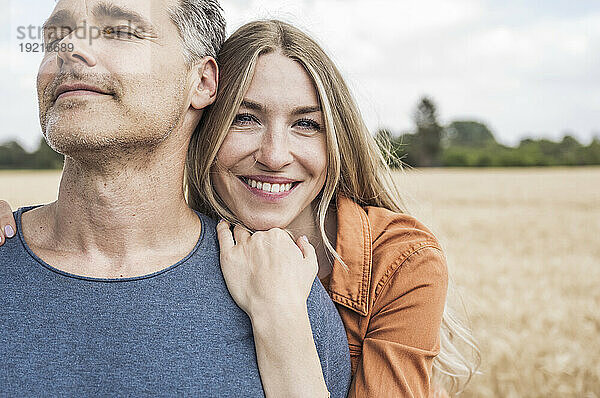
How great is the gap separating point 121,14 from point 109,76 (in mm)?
220

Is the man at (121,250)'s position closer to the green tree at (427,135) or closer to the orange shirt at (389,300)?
the orange shirt at (389,300)

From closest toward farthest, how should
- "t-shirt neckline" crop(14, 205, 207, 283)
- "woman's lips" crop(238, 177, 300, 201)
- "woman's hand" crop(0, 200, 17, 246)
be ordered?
"t-shirt neckline" crop(14, 205, 207, 283)
"woman's hand" crop(0, 200, 17, 246)
"woman's lips" crop(238, 177, 300, 201)

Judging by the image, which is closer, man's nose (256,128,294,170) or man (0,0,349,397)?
man (0,0,349,397)

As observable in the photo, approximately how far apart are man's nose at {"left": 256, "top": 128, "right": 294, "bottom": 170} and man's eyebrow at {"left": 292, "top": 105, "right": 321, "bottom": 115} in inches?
3.2

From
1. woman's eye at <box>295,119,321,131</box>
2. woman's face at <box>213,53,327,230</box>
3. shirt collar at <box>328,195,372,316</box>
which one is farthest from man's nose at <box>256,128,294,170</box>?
shirt collar at <box>328,195,372,316</box>

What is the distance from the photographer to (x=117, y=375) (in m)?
1.97

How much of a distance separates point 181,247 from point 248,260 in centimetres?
23

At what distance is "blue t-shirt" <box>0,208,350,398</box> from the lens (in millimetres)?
1966

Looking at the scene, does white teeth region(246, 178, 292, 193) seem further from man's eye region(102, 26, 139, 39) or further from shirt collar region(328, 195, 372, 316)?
man's eye region(102, 26, 139, 39)

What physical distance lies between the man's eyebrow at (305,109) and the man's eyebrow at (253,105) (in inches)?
4.6

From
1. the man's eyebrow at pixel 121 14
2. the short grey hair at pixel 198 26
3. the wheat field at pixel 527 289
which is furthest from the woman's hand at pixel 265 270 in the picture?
the wheat field at pixel 527 289

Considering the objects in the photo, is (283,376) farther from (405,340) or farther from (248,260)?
(405,340)

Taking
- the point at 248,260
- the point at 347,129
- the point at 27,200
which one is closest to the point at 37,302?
the point at 248,260

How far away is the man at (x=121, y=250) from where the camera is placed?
199cm
